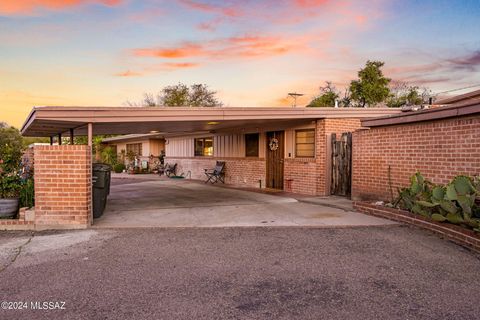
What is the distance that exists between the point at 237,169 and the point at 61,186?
9.33m

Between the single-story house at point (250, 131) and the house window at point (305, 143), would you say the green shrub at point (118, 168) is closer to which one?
the single-story house at point (250, 131)

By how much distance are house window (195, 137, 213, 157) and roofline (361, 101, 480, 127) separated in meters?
9.89

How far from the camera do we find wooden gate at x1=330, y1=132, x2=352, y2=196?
10.4m

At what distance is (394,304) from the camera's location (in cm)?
335

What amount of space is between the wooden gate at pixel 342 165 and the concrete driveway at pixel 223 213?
1.37 metres

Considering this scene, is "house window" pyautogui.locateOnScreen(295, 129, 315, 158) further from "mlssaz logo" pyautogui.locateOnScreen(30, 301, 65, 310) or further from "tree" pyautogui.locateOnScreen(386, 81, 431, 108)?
"tree" pyautogui.locateOnScreen(386, 81, 431, 108)

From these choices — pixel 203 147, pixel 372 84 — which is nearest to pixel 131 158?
pixel 203 147

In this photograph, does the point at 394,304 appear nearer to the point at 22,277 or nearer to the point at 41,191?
the point at 22,277

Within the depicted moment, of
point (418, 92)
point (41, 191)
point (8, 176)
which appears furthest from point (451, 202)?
point (418, 92)

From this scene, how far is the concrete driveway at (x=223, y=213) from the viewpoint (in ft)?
23.2

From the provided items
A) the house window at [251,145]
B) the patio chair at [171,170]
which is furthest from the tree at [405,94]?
the patio chair at [171,170]

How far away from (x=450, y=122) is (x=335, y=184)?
15.5 feet

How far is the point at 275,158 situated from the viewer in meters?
13.2

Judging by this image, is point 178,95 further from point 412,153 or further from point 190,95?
point 412,153
